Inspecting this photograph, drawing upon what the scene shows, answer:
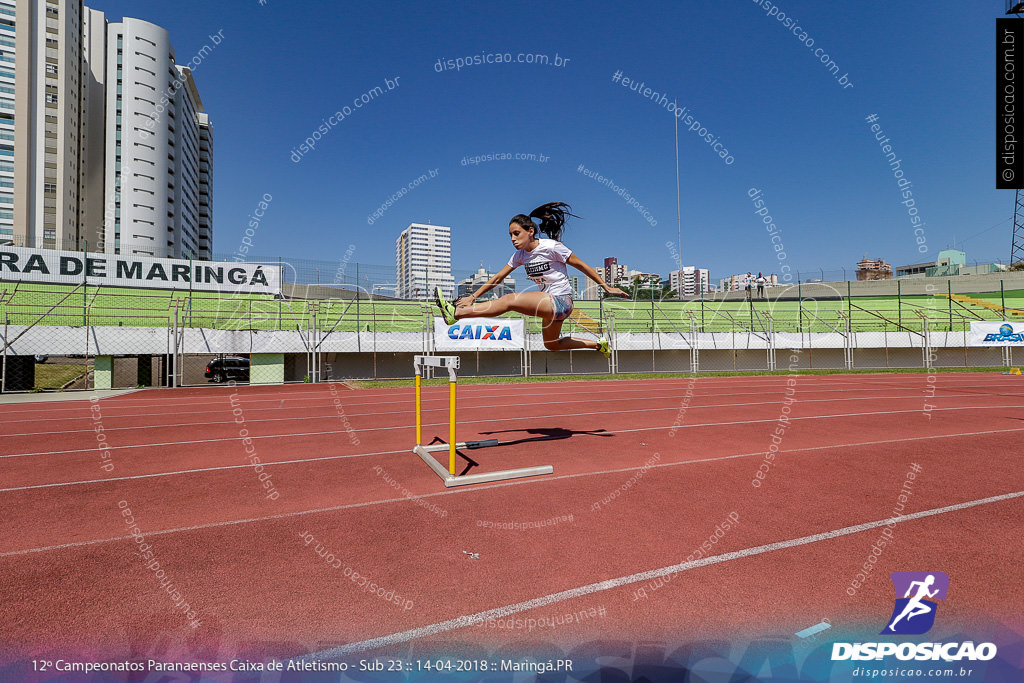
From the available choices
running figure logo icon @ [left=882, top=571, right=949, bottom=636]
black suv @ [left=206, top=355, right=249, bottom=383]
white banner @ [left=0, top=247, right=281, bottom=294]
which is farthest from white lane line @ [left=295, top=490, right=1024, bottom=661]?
white banner @ [left=0, top=247, right=281, bottom=294]

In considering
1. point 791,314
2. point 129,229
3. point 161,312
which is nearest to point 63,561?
point 161,312

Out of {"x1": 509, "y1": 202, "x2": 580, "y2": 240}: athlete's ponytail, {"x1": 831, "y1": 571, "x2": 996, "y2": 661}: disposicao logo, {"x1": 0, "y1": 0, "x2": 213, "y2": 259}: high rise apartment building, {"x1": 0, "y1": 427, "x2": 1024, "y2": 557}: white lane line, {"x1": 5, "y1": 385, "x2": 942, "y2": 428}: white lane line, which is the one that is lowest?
{"x1": 5, "y1": 385, "x2": 942, "y2": 428}: white lane line

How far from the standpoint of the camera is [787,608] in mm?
2758

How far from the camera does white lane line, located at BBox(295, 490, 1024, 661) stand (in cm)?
244

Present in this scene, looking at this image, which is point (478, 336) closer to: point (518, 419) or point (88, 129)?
point (518, 419)

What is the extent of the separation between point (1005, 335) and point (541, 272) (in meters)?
33.6

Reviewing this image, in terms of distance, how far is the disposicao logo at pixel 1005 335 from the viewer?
86.2ft

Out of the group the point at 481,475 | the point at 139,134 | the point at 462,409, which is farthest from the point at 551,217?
the point at 139,134

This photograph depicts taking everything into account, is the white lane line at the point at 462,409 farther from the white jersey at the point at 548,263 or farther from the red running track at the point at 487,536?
the white jersey at the point at 548,263

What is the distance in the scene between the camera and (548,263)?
607 cm

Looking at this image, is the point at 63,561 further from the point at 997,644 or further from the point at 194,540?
the point at 997,644

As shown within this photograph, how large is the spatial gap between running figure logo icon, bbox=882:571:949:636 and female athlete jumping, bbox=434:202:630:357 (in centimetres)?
380

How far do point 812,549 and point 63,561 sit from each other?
5.48m

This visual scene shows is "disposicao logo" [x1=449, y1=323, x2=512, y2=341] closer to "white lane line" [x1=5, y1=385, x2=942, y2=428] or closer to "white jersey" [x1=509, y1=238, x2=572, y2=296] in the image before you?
"white lane line" [x1=5, y1=385, x2=942, y2=428]
